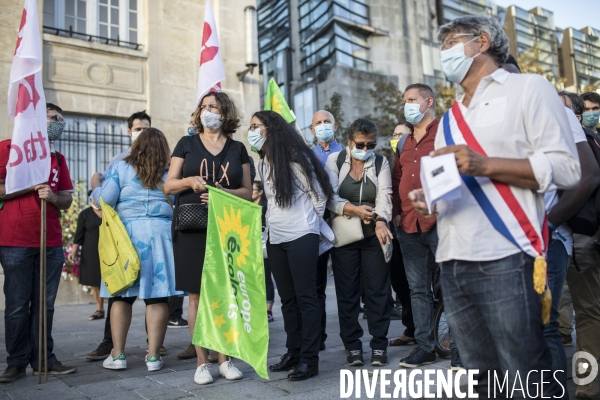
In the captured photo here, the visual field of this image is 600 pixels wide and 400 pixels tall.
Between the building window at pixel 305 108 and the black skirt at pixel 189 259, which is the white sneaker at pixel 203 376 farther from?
the building window at pixel 305 108

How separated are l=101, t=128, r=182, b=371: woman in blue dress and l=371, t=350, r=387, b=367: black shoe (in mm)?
1777

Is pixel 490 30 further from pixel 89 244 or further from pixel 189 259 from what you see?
pixel 89 244

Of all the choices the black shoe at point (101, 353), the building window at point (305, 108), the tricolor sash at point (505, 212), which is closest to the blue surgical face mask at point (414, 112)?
the tricolor sash at point (505, 212)

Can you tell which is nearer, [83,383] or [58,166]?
[83,383]

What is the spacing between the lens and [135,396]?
3.91 m

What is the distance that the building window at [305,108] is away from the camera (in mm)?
25156

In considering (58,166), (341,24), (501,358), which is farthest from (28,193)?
(341,24)

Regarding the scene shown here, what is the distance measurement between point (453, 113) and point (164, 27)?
12045mm

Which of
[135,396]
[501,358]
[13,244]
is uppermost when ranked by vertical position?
[13,244]

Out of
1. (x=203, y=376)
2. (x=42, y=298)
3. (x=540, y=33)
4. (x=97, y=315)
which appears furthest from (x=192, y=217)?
(x=540, y=33)

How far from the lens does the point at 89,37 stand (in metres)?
12.6

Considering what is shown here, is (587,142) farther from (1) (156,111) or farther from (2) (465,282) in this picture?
(1) (156,111)

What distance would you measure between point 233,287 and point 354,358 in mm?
1303

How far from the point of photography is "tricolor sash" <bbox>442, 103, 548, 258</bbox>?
7.37 feet
